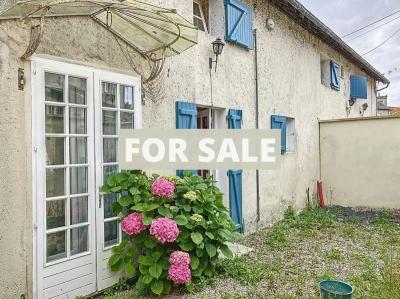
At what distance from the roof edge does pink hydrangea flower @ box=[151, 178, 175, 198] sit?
6133mm

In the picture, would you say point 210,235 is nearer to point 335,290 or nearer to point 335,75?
point 335,290

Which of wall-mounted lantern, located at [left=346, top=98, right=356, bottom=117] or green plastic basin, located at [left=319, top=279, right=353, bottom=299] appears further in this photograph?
wall-mounted lantern, located at [left=346, top=98, right=356, bottom=117]

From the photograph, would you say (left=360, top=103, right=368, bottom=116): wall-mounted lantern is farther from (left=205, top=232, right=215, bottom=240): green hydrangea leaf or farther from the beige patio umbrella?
(left=205, top=232, right=215, bottom=240): green hydrangea leaf

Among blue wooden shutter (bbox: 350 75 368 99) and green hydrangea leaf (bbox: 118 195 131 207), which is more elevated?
blue wooden shutter (bbox: 350 75 368 99)

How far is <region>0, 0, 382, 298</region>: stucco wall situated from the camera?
3.44 m

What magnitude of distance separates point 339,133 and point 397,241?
468 centimetres

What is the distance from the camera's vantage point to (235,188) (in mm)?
6793

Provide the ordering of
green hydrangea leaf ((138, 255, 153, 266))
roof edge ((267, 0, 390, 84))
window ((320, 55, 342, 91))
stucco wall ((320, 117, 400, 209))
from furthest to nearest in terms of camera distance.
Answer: window ((320, 55, 342, 91)) < stucco wall ((320, 117, 400, 209)) < roof edge ((267, 0, 390, 84)) < green hydrangea leaf ((138, 255, 153, 266))

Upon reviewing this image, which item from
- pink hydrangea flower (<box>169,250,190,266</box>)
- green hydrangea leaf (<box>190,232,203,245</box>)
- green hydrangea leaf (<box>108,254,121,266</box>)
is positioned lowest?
green hydrangea leaf (<box>108,254,121,266</box>)

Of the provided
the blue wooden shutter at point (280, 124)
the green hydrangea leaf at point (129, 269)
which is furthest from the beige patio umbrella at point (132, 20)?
the blue wooden shutter at point (280, 124)

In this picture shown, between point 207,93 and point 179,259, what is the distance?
327cm

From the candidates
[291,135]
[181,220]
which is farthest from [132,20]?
[291,135]

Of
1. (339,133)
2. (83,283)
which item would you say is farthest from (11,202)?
(339,133)

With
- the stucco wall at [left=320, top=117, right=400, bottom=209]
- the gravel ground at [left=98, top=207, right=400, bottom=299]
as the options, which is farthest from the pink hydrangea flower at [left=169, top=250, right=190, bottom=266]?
the stucco wall at [left=320, top=117, right=400, bottom=209]
